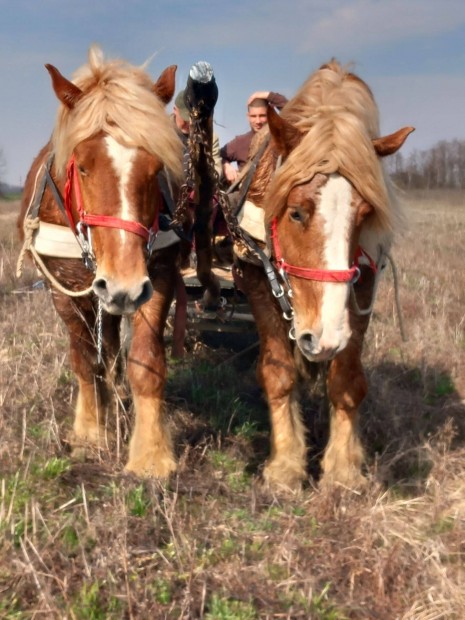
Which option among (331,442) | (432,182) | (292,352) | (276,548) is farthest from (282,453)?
(432,182)

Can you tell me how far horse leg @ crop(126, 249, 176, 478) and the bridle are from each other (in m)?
0.40

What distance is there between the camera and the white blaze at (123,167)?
10.1 ft

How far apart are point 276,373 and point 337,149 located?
49.7 inches

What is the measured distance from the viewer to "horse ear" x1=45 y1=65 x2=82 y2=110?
329cm

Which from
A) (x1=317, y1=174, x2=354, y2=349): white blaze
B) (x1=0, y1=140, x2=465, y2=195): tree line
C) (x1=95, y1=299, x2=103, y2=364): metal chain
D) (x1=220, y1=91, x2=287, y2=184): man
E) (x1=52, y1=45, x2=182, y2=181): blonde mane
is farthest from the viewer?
(x1=0, y1=140, x2=465, y2=195): tree line

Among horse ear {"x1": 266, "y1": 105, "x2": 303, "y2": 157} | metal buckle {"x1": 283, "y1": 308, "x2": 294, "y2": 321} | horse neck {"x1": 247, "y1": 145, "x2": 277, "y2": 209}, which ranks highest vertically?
horse ear {"x1": 266, "y1": 105, "x2": 303, "y2": 157}

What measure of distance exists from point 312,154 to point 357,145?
193 millimetres

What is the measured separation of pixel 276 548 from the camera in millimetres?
2779

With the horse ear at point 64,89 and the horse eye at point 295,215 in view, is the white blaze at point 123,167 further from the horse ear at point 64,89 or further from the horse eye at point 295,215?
the horse eye at point 295,215

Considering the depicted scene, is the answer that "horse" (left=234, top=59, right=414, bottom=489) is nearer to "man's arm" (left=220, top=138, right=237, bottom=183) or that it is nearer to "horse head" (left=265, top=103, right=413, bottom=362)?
"horse head" (left=265, top=103, right=413, bottom=362)

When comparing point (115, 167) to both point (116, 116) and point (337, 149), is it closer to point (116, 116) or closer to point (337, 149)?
point (116, 116)

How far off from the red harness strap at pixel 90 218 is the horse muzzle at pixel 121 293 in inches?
8.9

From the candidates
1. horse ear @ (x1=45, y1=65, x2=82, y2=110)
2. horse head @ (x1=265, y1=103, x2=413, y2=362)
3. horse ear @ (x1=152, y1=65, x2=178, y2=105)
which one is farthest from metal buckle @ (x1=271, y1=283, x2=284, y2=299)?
horse ear @ (x1=45, y1=65, x2=82, y2=110)

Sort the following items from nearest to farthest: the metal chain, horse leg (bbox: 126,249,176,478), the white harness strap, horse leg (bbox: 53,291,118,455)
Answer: horse leg (bbox: 126,249,176,478) < the metal chain < the white harness strap < horse leg (bbox: 53,291,118,455)
